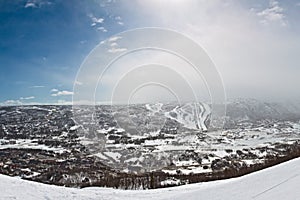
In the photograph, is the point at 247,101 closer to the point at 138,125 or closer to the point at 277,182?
the point at 138,125

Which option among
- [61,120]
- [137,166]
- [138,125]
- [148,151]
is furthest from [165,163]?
[61,120]

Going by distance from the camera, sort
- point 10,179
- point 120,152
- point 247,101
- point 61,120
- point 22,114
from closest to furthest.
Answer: point 10,179 → point 120,152 → point 61,120 → point 22,114 → point 247,101

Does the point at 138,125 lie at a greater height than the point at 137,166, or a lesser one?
greater

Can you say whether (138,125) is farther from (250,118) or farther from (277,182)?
(250,118)

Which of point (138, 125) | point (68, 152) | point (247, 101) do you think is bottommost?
point (68, 152)

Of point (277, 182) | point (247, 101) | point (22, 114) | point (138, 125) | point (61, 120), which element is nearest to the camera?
point (277, 182)

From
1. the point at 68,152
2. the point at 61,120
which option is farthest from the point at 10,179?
the point at 61,120

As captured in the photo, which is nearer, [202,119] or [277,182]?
[277,182]
